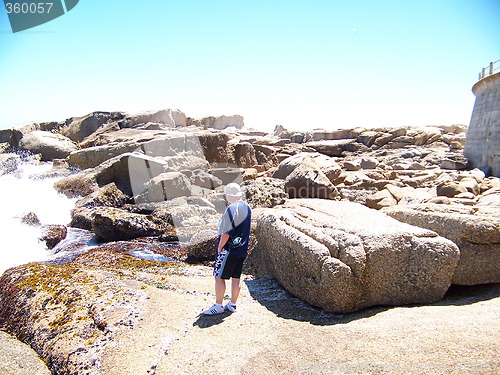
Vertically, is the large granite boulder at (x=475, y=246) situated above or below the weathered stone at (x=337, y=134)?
above

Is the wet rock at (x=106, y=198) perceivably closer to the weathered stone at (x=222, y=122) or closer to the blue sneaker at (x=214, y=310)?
the blue sneaker at (x=214, y=310)

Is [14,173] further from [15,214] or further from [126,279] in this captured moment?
[126,279]

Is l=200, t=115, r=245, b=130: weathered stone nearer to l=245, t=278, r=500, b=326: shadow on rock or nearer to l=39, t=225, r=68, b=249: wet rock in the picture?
l=39, t=225, r=68, b=249: wet rock

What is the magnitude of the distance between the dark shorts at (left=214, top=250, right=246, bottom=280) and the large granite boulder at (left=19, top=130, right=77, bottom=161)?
683 inches

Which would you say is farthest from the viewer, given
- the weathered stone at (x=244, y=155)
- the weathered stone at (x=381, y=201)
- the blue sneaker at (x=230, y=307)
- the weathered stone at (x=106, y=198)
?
the weathered stone at (x=244, y=155)

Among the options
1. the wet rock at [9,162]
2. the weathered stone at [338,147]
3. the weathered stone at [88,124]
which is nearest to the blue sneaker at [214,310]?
the wet rock at [9,162]

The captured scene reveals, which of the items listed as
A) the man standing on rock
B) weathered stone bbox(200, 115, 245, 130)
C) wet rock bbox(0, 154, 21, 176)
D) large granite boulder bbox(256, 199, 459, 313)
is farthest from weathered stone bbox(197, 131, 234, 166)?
weathered stone bbox(200, 115, 245, 130)

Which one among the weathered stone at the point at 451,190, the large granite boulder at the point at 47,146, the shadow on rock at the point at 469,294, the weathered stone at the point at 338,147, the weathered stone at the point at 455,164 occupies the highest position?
the large granite boulder at the point at 47,146

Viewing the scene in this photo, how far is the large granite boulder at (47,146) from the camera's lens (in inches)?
728

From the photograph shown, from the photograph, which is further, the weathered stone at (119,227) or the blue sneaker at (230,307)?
the weathered stone at (119,227)

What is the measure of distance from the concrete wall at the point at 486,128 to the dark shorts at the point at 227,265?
15.7m

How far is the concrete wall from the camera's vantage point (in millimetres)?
16203

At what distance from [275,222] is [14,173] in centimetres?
1366

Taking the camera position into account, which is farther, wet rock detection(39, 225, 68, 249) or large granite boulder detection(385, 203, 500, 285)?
wet rock detection(39, 225, 68, 249)
